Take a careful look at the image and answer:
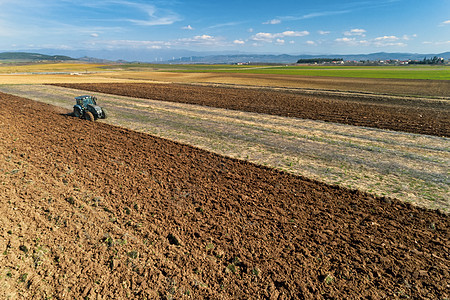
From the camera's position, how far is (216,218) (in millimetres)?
7906

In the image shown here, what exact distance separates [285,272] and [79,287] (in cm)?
456

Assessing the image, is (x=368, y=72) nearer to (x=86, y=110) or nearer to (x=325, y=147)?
(x=325, y=147)

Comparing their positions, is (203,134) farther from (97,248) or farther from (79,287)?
(79,287)

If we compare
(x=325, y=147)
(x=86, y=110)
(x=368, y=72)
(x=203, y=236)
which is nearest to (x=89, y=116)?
(x=86, y=110)

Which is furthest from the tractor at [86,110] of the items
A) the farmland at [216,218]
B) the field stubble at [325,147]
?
the farmland at [216,218]

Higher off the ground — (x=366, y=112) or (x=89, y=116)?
(x=89, y=116)

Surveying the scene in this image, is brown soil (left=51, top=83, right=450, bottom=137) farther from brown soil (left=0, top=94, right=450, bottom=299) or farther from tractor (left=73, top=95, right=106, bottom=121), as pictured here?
brown soil (left=0, top=94, right=450, bottom=299)

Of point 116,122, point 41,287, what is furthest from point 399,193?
point 116,122

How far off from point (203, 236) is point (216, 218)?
94cm

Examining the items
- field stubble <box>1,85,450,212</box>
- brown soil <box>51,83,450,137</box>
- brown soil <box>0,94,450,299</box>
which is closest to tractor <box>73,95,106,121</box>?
field stubble <box>1,85,450,212</box>

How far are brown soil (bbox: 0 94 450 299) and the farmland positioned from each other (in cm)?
3

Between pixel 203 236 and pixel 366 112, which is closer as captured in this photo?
pixel 203 236

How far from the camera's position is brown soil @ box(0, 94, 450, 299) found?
556 centimetres

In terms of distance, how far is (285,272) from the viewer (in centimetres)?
591
